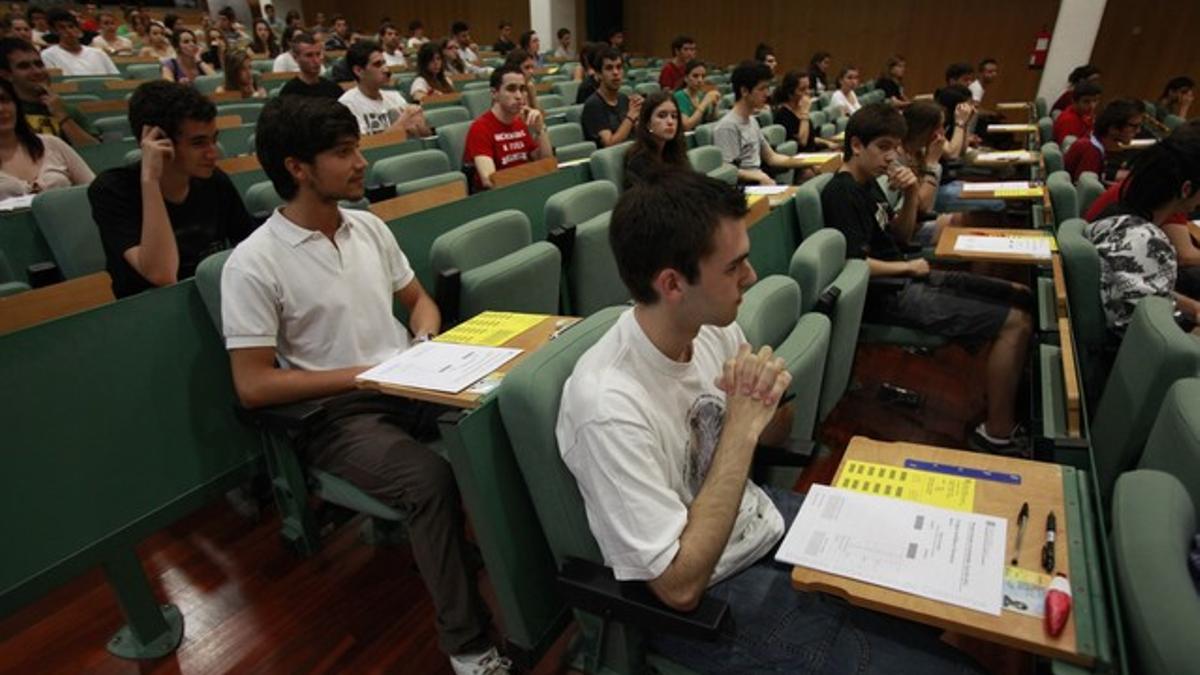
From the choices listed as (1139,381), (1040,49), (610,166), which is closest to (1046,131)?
(1040,49)

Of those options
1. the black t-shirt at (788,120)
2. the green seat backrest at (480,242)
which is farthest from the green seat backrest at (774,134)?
the green seat backrest at (480,242)

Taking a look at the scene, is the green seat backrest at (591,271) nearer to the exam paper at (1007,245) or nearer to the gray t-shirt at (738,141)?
the exam paper at (1007,245)

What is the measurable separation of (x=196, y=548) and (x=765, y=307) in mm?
1950

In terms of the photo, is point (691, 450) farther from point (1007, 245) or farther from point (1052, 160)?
point (1052, 160)

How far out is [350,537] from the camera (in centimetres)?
215

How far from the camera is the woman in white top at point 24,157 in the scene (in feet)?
9.45

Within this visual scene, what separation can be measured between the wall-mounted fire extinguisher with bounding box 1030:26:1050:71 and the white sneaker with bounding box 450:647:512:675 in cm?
1111

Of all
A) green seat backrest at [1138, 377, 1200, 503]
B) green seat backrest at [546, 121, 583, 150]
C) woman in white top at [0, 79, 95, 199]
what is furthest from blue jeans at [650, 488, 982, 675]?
green seat backrest at [546, 121, 583, 150]

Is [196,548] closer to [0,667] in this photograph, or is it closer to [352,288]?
[0,667]

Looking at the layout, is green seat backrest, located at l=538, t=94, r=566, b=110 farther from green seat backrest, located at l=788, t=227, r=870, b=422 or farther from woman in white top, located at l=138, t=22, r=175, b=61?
woman in white top, located at l=138, t=22, r=175, b=61

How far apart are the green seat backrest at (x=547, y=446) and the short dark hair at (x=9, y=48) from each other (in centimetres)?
472

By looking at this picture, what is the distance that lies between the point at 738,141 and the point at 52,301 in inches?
155

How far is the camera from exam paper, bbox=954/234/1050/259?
102 inches

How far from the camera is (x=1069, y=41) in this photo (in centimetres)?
841
